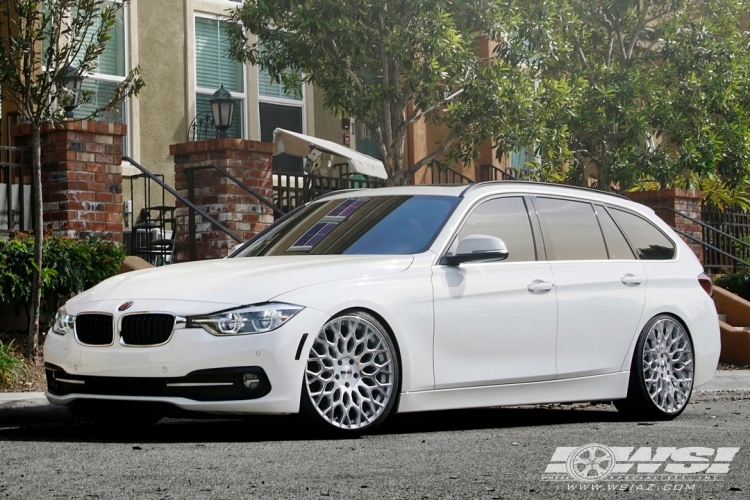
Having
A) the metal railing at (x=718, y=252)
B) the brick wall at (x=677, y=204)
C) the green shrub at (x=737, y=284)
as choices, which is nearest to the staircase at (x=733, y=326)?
the green shrub at (x=737, y=284)

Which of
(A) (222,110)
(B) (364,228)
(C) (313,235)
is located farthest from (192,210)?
(B) (364,228)

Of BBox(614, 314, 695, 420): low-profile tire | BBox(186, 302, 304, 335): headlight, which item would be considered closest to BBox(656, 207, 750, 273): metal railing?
BBox(614, 314, 695, 420): low-profile tire

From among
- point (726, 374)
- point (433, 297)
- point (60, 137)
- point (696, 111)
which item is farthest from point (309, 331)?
point (696, 111)

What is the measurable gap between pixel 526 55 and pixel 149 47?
7.72 m

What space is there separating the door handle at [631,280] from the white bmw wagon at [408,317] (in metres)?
0.02

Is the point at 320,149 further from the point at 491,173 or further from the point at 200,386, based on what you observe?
the point at 200,386

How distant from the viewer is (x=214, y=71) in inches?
883

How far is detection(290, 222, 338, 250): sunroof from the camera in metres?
8.52

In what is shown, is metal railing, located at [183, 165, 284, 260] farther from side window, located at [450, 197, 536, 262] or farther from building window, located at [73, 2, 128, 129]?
building window, located at [73, 2, 128, 129]

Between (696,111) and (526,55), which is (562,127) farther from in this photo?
(696,111)

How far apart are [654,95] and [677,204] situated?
10.4ft

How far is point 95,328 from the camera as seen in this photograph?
7.49m

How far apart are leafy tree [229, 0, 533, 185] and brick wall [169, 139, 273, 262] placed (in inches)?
62.1

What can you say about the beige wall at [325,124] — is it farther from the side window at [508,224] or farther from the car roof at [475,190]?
the side window at [508,224]
